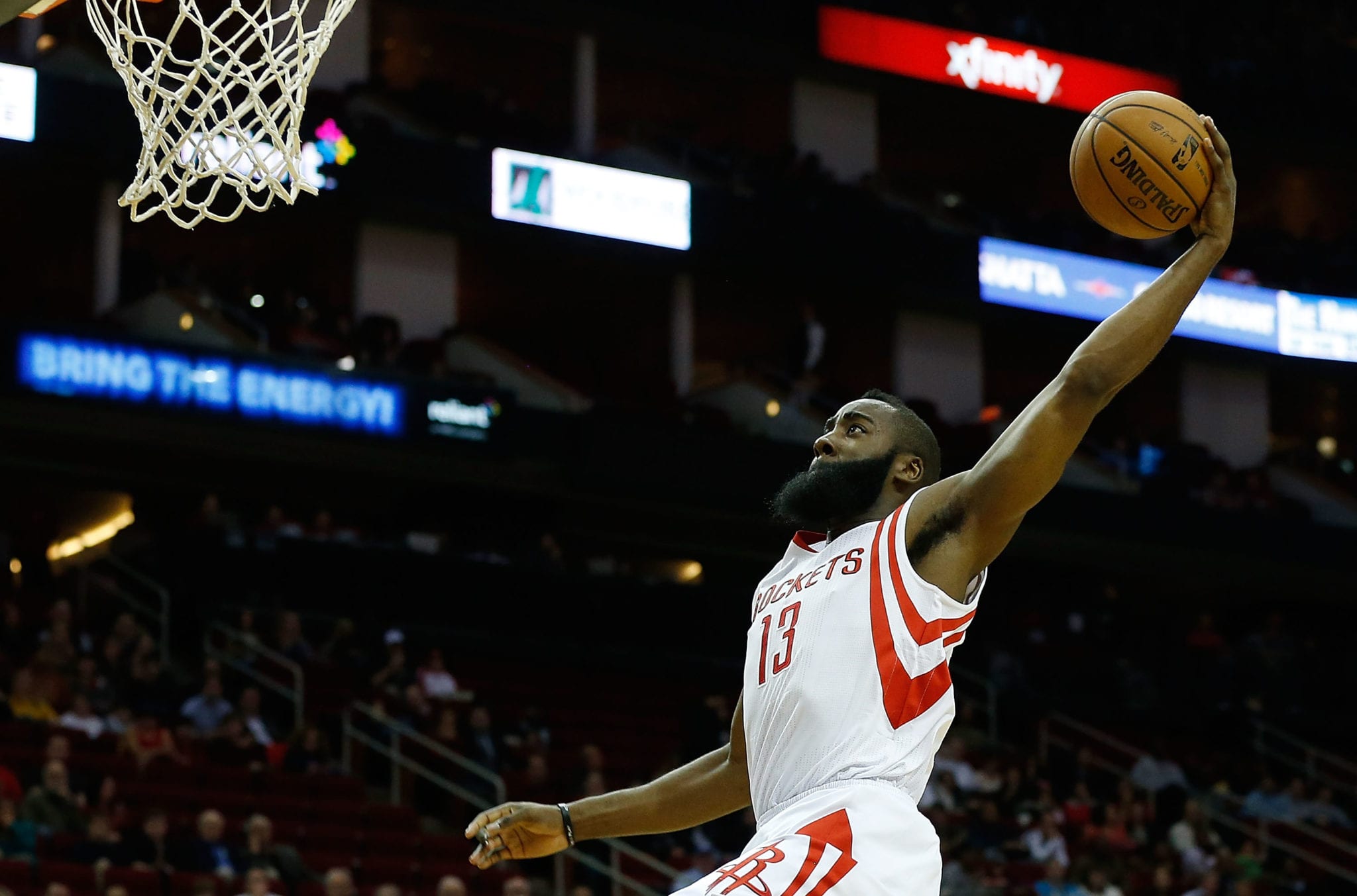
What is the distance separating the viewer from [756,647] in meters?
4.42

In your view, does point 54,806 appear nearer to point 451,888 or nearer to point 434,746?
point 451,888

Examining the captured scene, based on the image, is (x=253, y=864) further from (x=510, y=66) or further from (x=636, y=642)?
(x=510, y=66)

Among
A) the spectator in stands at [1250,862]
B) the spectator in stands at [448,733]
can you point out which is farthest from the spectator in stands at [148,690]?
Answer: the spectator in stands at [1250,862]

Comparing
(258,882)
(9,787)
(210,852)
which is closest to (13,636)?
(9,787)

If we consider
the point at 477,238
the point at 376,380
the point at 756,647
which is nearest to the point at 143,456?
the point at 376,380

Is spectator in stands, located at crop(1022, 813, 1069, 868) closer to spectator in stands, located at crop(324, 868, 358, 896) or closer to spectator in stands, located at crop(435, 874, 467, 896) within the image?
spectator in stands, located at crop(435, 874, 467, 896)

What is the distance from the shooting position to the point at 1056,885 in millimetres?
14945

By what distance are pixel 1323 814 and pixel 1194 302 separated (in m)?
7.80

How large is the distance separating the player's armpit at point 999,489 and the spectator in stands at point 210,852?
27.8ft

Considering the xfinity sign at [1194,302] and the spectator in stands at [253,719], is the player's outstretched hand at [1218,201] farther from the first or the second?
the xfinity sign at [1194,302]

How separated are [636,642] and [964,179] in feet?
37.3

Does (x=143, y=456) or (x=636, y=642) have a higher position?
(x=143, y=456)

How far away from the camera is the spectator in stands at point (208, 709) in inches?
575

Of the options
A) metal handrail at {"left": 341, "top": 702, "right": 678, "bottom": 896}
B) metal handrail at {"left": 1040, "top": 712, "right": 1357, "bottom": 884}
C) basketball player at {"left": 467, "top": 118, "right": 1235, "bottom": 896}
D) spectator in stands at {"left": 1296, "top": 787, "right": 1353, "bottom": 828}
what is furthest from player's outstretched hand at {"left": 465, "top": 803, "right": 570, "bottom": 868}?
spectator in stands at {"left": 1296, "top": 787, "right": 1353, "bottom": 828}
